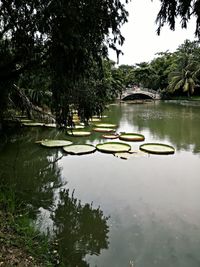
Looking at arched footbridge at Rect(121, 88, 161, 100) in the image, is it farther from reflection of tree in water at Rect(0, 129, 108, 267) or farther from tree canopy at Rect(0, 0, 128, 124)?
tree canopy at Rect(0, 0, 128, 124)

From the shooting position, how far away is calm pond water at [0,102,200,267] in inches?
136

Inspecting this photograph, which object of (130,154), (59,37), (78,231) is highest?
(59,37)

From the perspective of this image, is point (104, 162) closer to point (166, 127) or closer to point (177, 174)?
point (177, 174)

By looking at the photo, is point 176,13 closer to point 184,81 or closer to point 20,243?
point 20,243

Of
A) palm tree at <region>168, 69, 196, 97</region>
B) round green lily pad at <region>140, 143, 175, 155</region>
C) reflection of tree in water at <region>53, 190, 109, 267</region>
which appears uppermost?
palm tree at <region>168, 69, 196, 97</region>

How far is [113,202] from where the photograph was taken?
4844 millimetres

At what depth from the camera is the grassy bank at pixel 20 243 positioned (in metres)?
2.57

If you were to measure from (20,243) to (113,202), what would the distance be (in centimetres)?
224

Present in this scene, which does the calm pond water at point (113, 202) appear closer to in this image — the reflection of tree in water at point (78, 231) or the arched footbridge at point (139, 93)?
the reflection of tree in water at point (78, 231)

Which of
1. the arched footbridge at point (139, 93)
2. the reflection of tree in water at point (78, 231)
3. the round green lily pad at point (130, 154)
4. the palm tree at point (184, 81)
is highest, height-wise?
the palm tree at point (184, 81)

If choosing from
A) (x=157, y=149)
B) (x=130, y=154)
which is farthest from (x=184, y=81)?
(x=130, y=154)

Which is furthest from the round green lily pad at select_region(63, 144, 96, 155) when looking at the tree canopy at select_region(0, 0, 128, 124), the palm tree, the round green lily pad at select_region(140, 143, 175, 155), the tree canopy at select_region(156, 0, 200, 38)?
the palm tree

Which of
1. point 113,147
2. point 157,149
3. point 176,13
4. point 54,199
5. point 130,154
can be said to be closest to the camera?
point 176,13

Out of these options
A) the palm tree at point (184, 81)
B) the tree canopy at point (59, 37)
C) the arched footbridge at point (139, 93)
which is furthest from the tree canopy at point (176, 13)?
the arched footbridge at point (139, 93)
